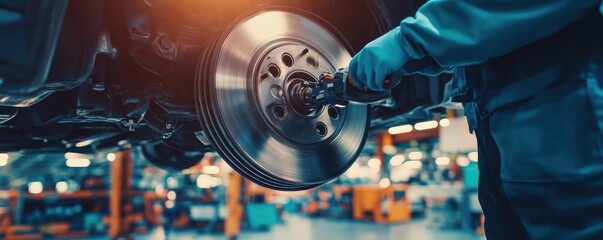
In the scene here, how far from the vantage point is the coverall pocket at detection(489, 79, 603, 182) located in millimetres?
866

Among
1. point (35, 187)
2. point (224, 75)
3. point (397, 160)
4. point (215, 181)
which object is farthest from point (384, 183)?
point (224, 75)

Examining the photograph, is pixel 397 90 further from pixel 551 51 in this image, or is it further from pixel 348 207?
pixel 348 207

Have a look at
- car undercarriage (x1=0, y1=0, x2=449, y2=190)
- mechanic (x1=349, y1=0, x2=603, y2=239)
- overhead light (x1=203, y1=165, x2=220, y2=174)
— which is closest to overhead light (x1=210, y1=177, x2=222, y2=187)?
overhead light (x1=203, y1=165, x2=220, y2=174)

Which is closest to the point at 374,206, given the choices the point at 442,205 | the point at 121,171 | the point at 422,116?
the point at 442,205

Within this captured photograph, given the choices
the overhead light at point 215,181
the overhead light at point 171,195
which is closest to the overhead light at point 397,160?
the overhead light at point 215,181

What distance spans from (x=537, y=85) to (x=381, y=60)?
31 centimetres

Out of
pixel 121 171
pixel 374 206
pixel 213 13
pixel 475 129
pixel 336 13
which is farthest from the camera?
pixel 374 206

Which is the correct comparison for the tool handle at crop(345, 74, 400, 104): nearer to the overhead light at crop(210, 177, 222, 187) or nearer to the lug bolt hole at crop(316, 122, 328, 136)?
the lug bolt hole at crop(316, 122, 328, 136)

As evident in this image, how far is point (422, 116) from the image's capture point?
2.21m

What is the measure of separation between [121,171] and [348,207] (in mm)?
6404

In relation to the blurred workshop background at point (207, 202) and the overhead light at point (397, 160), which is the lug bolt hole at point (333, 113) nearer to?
the blurred workshop background at point (207, 202)

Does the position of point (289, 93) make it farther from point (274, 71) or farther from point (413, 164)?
point (413, 164)

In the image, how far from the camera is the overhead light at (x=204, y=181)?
33.9ft

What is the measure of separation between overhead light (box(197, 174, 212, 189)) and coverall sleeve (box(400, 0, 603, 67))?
32.0ft
